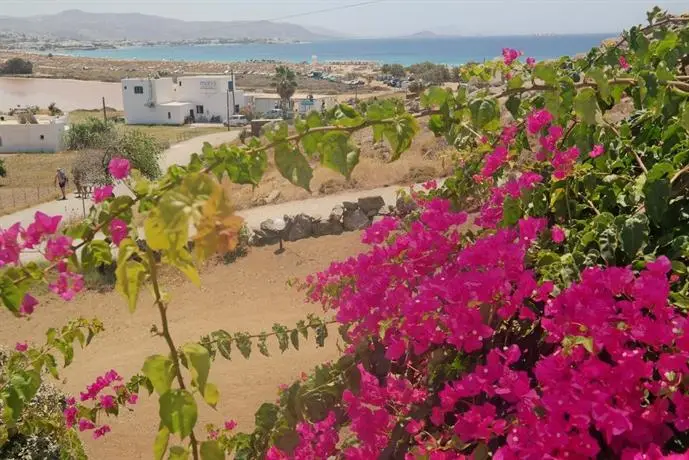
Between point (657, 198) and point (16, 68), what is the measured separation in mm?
101782

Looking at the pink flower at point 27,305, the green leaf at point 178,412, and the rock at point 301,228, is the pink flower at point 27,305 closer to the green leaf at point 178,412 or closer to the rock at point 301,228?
the green leaf at point 178,412

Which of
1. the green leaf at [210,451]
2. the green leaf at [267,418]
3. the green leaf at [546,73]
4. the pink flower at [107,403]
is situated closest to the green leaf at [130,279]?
the green leaf at [210,451]

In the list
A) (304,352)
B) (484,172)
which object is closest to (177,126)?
(304,352)

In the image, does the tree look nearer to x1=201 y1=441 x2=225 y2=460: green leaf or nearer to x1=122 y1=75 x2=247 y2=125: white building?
x1=122 y1=75 x2=247 y2=125: white building

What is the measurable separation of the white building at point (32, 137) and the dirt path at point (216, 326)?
28.1 metres

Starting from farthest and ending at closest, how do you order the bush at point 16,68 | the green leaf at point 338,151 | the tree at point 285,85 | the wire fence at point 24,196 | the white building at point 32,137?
1. the bush at point 16,68
2. the tree at point 285,85
3. the white building at point 32,137
4. the wire fence at point 24,196
5. the green leaf at point 338,151

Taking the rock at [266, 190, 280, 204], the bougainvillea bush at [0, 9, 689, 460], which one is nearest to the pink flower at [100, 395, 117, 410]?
the bougainvillea bush at [0, 9, 689, 460]

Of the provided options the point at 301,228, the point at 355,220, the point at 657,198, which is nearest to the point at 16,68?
the point at 301,228

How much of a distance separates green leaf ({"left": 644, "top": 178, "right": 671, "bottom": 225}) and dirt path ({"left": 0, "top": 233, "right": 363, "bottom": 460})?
12.1ft

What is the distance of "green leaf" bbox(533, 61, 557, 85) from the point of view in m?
1.41

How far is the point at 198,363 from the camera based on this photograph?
42.3 inches

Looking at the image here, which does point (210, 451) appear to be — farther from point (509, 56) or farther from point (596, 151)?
point (509, 56)

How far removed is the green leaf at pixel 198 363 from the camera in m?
1.06

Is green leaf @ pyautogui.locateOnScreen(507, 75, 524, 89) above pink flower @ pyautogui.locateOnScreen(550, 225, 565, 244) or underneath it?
above
